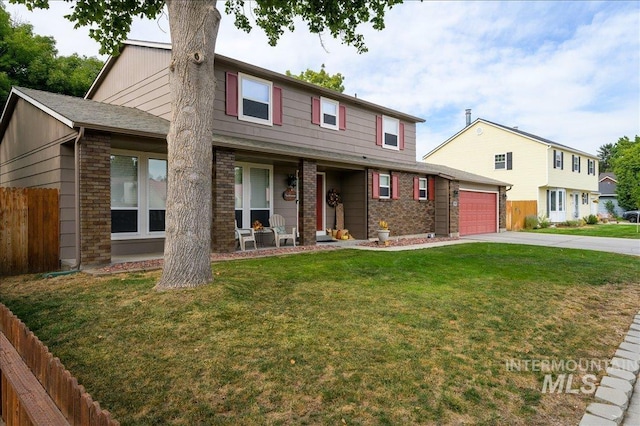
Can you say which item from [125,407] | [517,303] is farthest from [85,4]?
[517,303]

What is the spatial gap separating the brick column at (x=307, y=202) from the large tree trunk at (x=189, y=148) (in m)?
6.05

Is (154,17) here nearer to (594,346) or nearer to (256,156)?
(256,156)

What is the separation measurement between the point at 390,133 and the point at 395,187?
3245 millimetres

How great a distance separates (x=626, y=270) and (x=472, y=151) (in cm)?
2036

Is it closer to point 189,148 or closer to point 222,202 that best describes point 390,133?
point 222,202

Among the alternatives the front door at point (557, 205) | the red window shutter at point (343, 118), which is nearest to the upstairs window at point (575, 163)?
the front door at point (557, 205)

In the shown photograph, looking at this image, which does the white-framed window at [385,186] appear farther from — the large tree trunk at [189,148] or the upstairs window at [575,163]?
the upstairs window at [575,163]

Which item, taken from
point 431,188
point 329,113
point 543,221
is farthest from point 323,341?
point 543,221

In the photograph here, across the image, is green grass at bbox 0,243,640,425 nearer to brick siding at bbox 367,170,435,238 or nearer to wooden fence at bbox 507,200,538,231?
brick siding at bbox 367,170,435,238

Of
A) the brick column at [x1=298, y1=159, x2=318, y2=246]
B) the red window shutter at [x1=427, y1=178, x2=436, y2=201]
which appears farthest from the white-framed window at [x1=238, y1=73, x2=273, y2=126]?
→ the red window shutter at [x1=427, y1=178, x2=436, y2=201]

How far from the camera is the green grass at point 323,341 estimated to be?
2.56 meters

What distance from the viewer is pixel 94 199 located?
7.41 meters

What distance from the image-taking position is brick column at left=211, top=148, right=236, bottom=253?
368 inches

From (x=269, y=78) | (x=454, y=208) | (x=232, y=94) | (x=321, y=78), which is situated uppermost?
(x=321, y=78)
